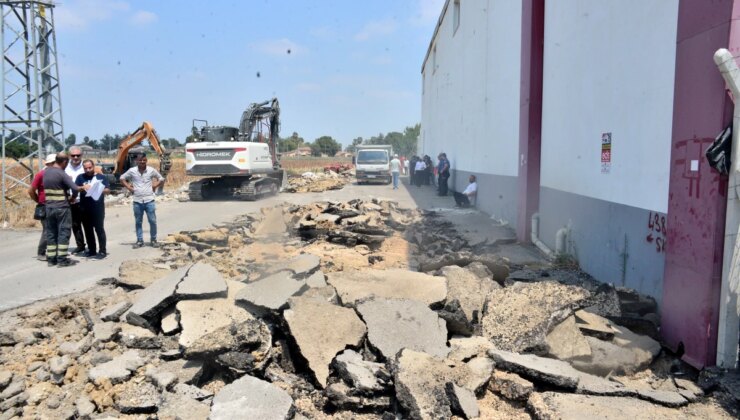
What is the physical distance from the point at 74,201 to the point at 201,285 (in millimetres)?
4682

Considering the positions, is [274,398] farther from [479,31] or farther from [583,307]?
[479,31]

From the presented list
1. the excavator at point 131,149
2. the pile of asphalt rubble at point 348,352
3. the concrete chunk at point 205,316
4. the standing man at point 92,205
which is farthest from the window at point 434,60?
the concrete chunk at point 205,316

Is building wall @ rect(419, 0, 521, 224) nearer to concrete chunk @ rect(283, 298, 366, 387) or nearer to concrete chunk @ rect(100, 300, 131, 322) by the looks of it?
concrete chunk @ rect(283, 298, 366, 387)

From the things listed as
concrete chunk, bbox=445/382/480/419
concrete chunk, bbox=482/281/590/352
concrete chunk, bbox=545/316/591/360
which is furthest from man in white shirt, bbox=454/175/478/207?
concrete chunk, bbox=445/382/480/419

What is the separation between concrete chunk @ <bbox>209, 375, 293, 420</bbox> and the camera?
3621 millimetres

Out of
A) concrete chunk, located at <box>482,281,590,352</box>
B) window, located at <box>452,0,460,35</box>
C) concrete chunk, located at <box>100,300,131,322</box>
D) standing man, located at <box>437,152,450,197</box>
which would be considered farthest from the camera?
standing man, located at <box>437,152,450,197</box>

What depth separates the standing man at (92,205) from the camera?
899cm

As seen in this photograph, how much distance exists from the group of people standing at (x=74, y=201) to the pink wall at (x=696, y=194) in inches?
338

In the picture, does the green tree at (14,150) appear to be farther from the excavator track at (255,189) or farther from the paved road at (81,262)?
the excavator track at (255,189)

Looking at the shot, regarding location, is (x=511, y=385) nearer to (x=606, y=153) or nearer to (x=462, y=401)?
(x=462, y=401)

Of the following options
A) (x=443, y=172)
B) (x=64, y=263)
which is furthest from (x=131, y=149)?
(x=64, y=263)

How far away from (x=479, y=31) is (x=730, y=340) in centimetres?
1336

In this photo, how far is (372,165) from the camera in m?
30.6

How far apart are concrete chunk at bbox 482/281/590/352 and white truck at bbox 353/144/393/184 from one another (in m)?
25.2
